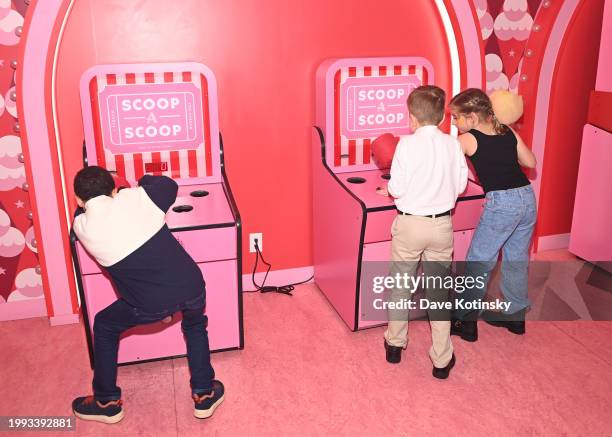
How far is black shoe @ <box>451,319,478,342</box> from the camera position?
2.97 m

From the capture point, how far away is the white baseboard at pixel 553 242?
13.3ft

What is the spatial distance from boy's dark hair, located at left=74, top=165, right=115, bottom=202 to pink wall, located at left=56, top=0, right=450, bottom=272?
990 millimetres

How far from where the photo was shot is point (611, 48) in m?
3.39

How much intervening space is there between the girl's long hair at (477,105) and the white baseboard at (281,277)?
143 centimetres

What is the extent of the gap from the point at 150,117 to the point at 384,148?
1197mm

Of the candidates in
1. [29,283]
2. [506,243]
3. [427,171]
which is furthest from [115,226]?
[506,243]

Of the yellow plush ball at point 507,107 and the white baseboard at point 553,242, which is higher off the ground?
the yellow plush ball at point 507,107

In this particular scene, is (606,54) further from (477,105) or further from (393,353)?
(393,353)

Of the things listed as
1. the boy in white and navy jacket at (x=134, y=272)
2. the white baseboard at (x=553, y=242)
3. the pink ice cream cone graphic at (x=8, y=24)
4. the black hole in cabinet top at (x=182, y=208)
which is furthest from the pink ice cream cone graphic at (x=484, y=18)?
the pink ice cream cone graphic at (x=8, y=24)

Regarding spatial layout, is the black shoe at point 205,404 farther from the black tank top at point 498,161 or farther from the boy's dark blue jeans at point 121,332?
the black tank top at point 498,161

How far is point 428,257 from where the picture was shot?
8.41 feet

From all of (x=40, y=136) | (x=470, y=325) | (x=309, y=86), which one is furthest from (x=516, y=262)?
(x=40, y=136)

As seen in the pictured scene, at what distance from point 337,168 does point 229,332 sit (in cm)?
108

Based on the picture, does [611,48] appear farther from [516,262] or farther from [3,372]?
[3,372]
